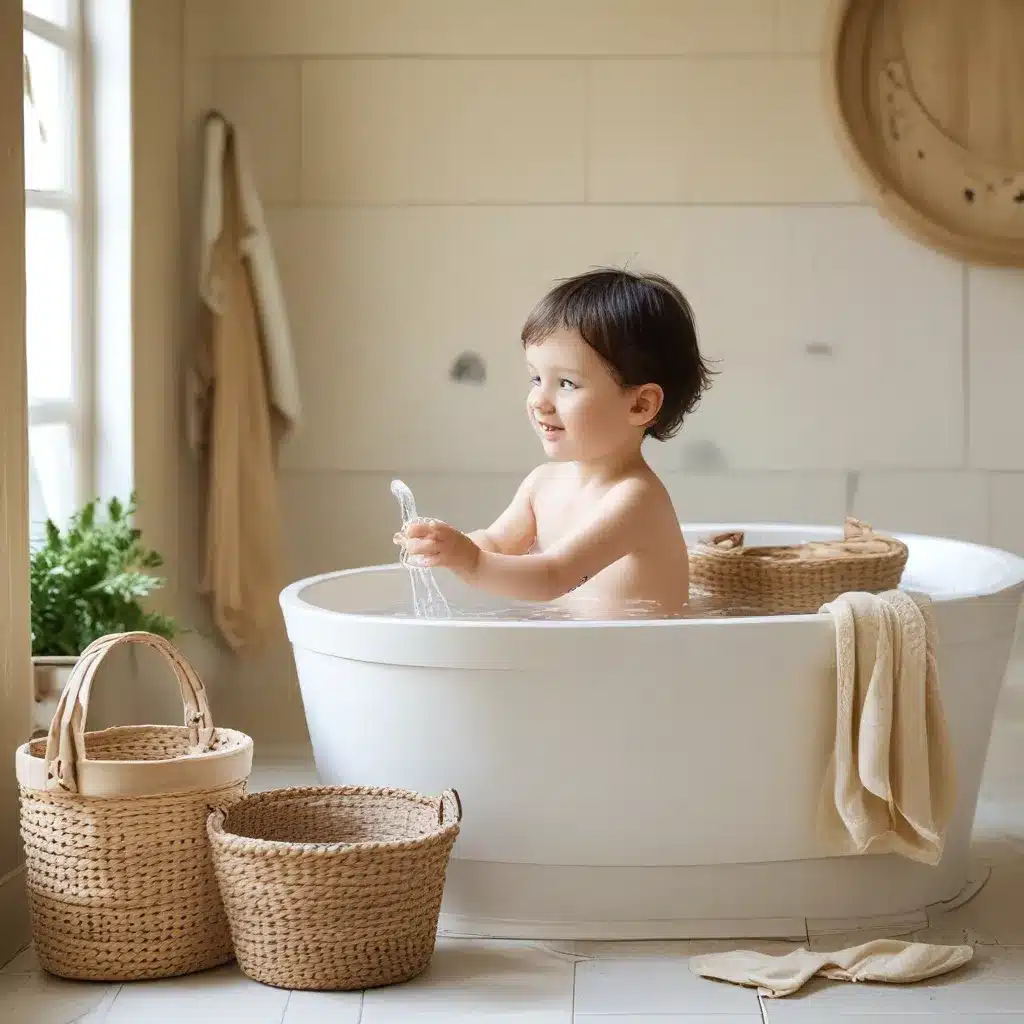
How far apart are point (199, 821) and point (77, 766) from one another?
0.61 feet

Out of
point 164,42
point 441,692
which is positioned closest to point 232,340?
point 164,42

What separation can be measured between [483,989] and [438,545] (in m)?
0.64

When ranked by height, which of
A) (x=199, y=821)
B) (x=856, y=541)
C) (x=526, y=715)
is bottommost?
(x=199, y=821)

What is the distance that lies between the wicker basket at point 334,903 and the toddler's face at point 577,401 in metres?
0.67

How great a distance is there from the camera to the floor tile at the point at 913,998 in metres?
1.92

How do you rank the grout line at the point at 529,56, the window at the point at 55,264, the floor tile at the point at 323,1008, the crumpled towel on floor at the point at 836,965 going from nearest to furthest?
the floor tile at the point at 323,1008 → the crumpled towel on floor at the point at 836,965 → the window at the point at 55,264 → the grout line at the point at 529,56

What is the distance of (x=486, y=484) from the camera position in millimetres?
3492

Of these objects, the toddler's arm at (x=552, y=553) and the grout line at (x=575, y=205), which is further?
the grout line at (x=575, y=205)

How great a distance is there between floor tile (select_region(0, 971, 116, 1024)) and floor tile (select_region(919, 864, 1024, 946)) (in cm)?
118

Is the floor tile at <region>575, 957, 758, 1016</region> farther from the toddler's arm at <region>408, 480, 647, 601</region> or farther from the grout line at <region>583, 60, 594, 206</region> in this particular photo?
the grout line at <region>583, 60, 594, 206</region>

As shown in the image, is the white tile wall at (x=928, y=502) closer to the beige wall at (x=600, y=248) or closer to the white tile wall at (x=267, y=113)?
the beige wall at (x=600, y=248)

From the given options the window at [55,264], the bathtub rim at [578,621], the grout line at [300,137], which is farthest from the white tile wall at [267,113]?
the bathtub rim at [578,621]

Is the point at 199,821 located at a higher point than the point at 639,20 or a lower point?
lower

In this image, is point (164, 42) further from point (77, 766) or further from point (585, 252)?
point (77, 766)
